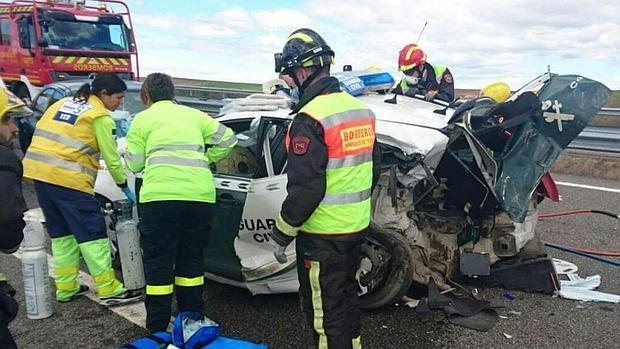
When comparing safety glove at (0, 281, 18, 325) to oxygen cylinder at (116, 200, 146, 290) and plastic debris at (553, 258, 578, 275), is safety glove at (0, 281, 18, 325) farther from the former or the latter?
plastic debris at (553, 258, 578, 275)

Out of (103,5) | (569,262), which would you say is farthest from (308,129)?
(103,5)

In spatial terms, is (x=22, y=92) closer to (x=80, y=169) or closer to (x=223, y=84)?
(x=223, y=84)

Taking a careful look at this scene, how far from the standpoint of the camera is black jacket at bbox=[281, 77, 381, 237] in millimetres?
2564

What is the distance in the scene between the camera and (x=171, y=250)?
349 cm

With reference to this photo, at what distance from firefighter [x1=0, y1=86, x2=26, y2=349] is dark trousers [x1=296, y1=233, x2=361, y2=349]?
129cm

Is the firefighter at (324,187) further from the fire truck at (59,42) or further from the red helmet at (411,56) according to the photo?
the fire truck at (59,42)

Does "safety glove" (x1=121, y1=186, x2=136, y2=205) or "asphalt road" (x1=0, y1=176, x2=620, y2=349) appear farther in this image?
"safety glove" (x1=121, y1=186, x2=136, y2=205)

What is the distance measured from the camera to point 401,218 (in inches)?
151

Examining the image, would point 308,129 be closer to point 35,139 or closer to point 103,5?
point 35,139

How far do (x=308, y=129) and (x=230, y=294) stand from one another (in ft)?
7.04

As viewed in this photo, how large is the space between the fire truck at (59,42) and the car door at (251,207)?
8887mm

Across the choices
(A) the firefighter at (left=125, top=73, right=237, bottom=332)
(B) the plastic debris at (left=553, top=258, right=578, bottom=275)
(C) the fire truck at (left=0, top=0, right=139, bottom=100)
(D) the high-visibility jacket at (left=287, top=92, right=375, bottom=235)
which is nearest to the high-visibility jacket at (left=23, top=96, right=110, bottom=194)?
(A) the firefighter at (left=125, top=73, right=237, bottom=332)

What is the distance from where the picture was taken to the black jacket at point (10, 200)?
2.01 meters

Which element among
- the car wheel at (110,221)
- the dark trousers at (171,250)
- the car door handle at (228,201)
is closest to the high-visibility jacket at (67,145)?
the car wheel at (110,221)
